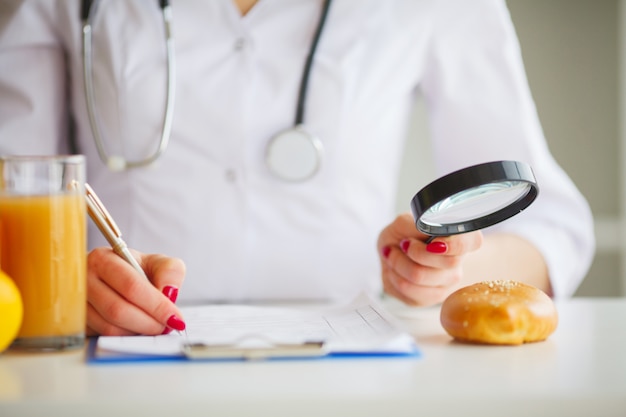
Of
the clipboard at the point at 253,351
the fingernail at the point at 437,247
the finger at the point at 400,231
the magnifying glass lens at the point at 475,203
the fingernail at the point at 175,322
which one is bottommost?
the clipboard at the point at 253,351

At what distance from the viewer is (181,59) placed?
1205 millimetres

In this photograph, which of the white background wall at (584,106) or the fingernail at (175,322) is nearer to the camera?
the fingernail at (175,322)

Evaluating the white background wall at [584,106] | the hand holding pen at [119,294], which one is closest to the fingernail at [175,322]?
the hand holding pen at [119,294]

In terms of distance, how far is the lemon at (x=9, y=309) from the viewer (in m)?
0.61

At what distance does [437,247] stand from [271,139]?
42 centimetres

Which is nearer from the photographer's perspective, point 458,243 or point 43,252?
point 43,252

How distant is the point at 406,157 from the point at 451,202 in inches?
83.8

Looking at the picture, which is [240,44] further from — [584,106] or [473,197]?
[584,106]

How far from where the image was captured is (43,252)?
0.64 meters

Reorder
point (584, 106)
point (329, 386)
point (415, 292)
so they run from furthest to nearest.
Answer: point (584, 106), point (415, 292), point (329, 386)

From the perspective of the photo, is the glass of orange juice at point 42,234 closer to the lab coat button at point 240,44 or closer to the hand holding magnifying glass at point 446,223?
the hand holding magnifying glass at point 446,223

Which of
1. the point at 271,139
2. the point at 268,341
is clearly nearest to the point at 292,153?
the point at 271,139

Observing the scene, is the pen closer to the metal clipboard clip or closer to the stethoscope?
the metal clipboard clip

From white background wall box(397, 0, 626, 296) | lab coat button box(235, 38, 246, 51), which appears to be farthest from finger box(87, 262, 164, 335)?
white background wall box(397, 0, 626, 296)
